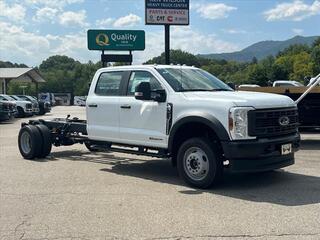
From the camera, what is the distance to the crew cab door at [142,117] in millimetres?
9320

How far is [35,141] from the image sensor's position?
12000mm

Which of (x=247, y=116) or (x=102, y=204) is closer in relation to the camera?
(x=102, y=204)

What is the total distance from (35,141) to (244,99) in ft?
18.2

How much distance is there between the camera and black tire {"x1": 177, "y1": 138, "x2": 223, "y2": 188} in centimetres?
839

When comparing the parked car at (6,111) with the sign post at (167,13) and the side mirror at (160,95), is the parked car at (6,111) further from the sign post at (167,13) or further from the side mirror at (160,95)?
the side mirror at (160,95)

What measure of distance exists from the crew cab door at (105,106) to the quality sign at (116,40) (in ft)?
54.6

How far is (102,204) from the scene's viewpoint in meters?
7.54

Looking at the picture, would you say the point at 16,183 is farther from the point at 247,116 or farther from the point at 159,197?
the point at 247,116

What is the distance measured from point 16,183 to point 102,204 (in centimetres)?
234

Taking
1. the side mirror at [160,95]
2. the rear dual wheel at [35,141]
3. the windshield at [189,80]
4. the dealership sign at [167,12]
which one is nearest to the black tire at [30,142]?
the rear dual wheel at [35,141]

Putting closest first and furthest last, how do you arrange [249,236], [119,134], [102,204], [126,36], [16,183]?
[249,236], [102,204], [16,183], [119,134], [126,36]

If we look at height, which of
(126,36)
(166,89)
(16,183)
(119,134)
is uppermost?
(126,36)

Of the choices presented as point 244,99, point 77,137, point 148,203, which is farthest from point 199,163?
point 77,137

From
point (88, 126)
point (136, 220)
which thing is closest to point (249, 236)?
point (136, 220)
